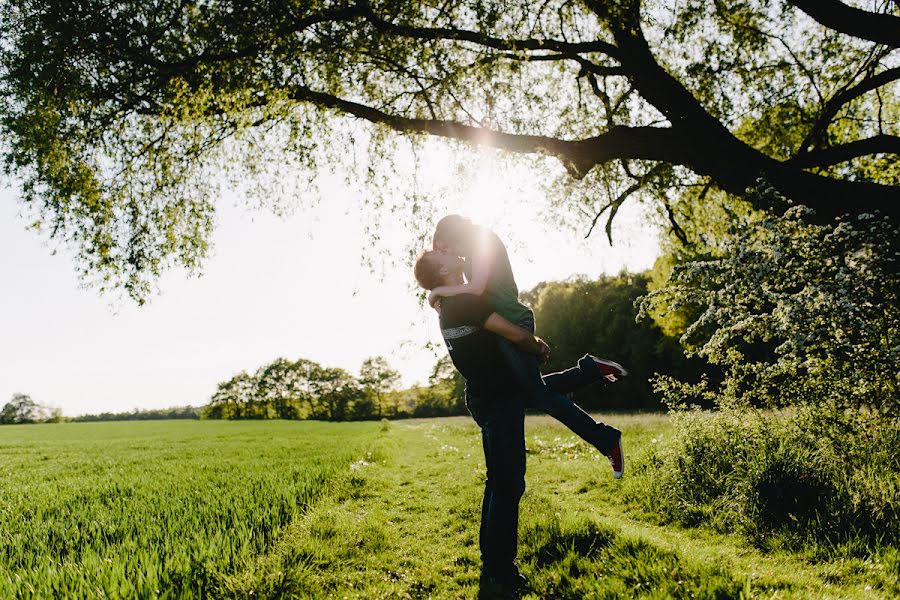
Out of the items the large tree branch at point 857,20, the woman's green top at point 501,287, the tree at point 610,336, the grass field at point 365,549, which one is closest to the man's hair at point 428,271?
the woman's green top at point 501,287

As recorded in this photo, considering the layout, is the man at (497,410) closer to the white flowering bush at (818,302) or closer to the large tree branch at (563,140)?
the white flowering bush at (818,302)

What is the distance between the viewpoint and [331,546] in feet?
14.2

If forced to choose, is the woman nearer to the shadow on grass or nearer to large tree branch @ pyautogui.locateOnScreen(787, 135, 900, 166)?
the shadow on grass

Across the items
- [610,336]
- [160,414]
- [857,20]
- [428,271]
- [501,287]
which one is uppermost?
[857,20]

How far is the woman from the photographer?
3.37 meters

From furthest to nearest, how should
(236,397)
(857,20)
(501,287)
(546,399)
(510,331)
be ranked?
(236,397), (857,20), (501,287), (546,399), (510,331)

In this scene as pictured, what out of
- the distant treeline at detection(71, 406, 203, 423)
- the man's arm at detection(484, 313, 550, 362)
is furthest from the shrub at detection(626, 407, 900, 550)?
the distant treeline at detection(71, 406, 203, 423)

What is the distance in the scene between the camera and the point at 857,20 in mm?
6113

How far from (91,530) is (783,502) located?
7.19 meters

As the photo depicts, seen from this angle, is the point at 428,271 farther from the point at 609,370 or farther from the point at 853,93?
the point at 853,93

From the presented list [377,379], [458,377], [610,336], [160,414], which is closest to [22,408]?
[160,414]

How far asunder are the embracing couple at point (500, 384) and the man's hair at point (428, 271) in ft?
0.54

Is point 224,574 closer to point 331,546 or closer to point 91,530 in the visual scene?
point 331,546

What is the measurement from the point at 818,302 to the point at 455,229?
3.53m
